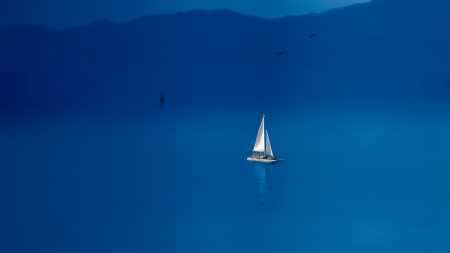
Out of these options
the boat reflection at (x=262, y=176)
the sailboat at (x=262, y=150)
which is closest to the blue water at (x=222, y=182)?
the boat reflection at (x=262, y=176)

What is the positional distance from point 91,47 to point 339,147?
14752 millimetres

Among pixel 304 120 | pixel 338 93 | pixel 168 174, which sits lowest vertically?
pixel 168 174

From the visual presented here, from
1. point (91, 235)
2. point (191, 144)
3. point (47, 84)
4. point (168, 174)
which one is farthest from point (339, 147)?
point (47, 84)

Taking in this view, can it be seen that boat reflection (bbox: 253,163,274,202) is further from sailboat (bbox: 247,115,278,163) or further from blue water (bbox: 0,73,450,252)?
sailboat (bbox: 247,115,278,163)

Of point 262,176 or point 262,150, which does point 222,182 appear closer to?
point 262,176

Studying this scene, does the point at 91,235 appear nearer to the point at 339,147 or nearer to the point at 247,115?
the point at 339,147

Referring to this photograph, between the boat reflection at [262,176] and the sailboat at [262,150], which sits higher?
the sailboat at [262,150]

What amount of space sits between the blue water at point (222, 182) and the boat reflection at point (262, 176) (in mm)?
32

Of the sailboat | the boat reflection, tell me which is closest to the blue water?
the boat reflection

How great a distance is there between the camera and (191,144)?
12.5 meters

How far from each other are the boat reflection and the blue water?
32 mm

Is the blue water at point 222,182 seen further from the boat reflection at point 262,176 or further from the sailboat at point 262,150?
the sailboat at point 262,150

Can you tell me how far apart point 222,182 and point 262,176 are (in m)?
0.73

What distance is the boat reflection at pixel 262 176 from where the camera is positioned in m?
9.34
